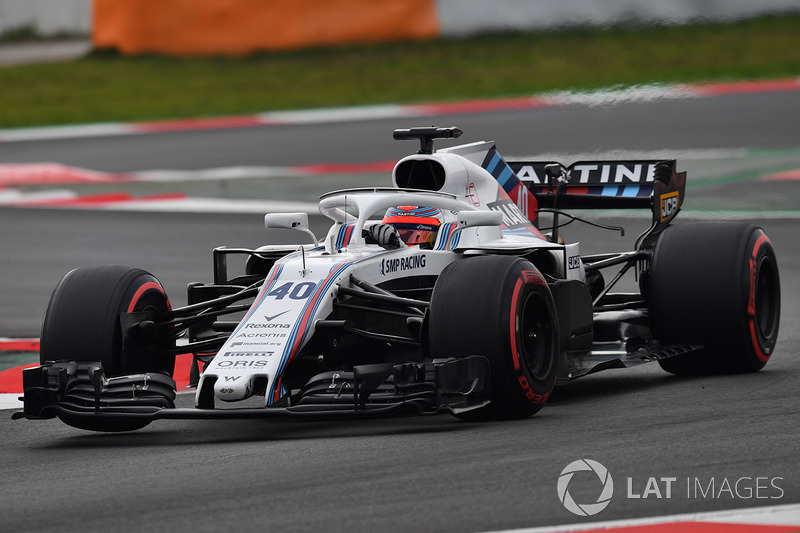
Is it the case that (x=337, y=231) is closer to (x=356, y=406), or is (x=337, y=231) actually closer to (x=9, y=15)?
(x=356, y=406)

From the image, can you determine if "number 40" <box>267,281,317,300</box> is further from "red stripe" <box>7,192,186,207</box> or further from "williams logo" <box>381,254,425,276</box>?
"red stripe" <box>7,192,186,207</box>

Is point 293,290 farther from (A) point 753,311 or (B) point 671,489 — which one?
(A) point 753,311

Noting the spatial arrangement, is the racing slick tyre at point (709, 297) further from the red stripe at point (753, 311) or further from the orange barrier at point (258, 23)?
the orange barrier at point (258, 23)

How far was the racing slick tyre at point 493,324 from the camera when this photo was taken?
746 cm

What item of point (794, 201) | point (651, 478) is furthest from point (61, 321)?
point (794, 201)

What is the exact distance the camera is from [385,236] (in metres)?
8.33

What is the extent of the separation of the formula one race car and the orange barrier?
756 inches

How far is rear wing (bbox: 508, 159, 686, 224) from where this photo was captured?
419 inches

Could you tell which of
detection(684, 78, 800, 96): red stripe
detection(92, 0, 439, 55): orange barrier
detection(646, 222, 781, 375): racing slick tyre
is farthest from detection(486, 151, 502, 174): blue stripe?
detection(92, 0, 439, 55): orange barrier

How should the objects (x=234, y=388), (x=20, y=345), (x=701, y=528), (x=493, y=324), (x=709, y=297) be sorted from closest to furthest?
(x=701, y=528) < (x=234, y=388) < (x=493, y=324) < (x=709, y=297) < (x=20, y=345)

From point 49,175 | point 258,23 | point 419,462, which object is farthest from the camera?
point 258,23

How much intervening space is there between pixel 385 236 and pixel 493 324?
1.15 meters

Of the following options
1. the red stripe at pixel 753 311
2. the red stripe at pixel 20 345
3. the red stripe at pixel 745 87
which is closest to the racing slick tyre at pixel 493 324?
the red stripe at pixel 753 311

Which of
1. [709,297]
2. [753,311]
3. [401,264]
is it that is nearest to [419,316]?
[401,264]
